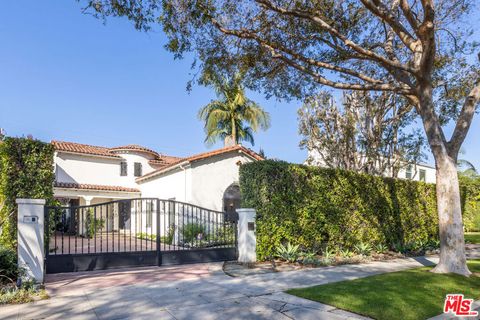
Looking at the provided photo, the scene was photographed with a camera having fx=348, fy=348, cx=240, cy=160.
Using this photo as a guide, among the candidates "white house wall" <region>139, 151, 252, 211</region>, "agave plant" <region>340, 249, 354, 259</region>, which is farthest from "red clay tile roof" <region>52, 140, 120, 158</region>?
"agave plant" <region>340, 249, 354, 259</region>

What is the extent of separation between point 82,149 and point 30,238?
19.5 m

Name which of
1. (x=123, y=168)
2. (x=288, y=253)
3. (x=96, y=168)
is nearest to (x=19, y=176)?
(x=288, y=253)

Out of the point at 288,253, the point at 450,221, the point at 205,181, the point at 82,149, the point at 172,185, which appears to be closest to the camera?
the point at 450,221

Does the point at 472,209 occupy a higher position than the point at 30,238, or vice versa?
the point at 30,238

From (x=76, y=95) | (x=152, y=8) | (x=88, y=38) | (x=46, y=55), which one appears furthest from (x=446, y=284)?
(x=76, y=95)

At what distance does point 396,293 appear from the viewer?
23.0 feet

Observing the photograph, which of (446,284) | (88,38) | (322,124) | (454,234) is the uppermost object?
(88,38)

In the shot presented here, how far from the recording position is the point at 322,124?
21.3 meters

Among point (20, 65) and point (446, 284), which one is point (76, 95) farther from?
point (446, 284)

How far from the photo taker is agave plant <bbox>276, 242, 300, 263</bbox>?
1102 centimetres

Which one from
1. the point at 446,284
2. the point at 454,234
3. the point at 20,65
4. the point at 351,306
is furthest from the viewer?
the point at 20,65

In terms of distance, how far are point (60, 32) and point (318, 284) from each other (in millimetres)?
10824

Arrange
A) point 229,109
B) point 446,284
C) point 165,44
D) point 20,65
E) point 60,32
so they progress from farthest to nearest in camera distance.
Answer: point 229,109, point 20,65, point 60,32, point 165,44, point 446,284

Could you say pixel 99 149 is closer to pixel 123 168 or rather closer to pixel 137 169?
pixel 123 168
